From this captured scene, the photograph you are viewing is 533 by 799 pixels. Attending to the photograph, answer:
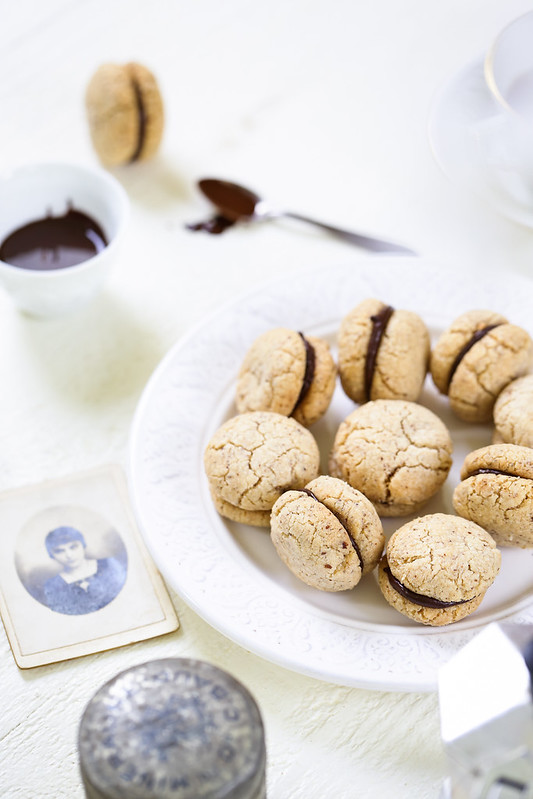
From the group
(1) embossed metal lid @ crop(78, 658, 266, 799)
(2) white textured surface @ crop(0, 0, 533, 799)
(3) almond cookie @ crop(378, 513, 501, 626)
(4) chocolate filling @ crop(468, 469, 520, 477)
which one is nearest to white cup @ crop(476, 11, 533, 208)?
(2) white textured surface @ crop(0, 0, 533, 799)

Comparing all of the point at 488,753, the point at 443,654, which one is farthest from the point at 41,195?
the point at 488,753

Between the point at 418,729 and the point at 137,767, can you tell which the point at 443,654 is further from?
the point at 137,767

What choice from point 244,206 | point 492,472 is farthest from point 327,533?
point 244,206

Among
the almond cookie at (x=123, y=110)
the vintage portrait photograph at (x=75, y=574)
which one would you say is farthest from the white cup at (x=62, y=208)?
the vintage portrait photograph at (x=75, y=574)

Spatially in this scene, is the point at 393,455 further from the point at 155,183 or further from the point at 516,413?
the point at 155,183

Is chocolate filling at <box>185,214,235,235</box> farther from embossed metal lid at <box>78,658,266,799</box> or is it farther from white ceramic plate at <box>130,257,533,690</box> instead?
embossed metal lid at <box>78,658,266,799</box>

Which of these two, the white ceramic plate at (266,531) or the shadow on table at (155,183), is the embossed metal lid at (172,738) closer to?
the white ceramic plate at (266,531)
